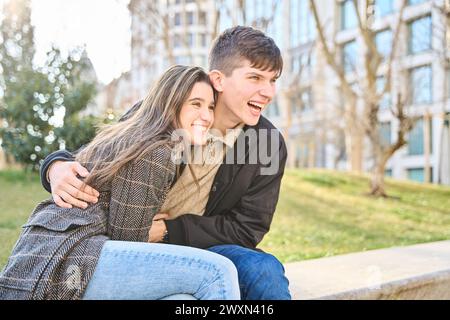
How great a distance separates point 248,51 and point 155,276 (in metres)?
1.13

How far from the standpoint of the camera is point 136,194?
5.99 feet

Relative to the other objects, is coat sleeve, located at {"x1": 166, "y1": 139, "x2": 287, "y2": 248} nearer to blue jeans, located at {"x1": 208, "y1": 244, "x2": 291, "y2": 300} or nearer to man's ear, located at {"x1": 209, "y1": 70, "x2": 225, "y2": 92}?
blue jeans, located at {"x1": 208, "y1": 244, "x2": 291, "y2": 300}

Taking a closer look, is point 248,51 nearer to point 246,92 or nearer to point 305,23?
point 246,92

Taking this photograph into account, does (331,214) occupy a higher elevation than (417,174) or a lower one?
higher

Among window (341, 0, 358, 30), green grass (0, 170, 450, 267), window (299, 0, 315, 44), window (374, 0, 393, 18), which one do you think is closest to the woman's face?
green grass (0, 170, 450, 267)

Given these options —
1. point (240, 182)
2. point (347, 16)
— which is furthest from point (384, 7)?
point (240, 182)

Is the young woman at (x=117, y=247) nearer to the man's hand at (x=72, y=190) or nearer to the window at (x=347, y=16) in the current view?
the man's hand at (x=72, y=190)

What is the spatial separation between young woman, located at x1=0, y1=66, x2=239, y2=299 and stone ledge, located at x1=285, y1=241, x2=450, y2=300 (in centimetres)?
91

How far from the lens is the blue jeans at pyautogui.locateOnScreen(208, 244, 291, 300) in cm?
199

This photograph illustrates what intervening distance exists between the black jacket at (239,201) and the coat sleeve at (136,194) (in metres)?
0.30

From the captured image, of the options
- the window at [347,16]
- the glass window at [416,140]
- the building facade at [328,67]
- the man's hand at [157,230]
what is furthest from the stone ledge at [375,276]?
the window at [347,16]

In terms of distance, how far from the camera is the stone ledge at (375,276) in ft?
8.64

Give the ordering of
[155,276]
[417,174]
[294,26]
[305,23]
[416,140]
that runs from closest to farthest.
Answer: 1. [155,276]
2. [416,140]
3. [417,174]
4. [305,23]
5. [294,26]

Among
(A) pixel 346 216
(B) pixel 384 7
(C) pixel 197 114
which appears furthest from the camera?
(B) pixel 384 7
